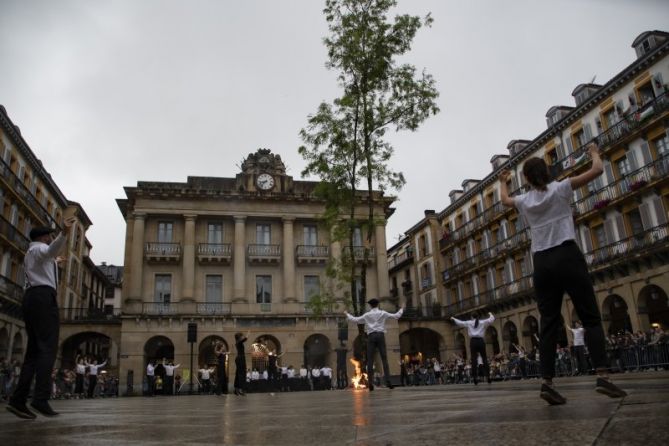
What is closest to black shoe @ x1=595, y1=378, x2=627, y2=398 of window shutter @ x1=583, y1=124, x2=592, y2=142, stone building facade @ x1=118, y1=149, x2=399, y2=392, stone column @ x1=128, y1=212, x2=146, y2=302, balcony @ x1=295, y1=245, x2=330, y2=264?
window shutter @ x1=583, y1=124, x2=592, y2=142

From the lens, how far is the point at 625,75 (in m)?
26.6

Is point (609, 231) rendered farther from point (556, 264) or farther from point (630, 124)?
point (556, 264)

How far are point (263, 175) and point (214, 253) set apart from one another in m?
6.77

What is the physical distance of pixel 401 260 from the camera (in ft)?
178

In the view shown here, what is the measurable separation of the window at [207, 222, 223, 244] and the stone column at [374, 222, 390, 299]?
11.3m

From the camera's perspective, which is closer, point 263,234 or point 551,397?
point 551,397

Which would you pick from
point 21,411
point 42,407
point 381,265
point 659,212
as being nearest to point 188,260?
point 381,265

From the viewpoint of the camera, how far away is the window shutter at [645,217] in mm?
25125

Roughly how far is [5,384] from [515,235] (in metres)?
29.4

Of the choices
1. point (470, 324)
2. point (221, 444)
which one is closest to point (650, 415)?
point (221, 444)

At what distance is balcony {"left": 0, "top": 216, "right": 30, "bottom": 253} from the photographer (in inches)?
1204

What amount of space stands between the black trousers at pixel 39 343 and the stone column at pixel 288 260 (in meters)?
31.8

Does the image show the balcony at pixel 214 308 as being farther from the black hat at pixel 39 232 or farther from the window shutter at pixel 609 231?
the black hat at pixel 39 232

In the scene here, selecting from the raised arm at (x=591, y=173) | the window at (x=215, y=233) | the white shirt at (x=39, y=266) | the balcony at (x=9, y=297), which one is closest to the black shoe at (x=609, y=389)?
the raised arm at (x=591, y=173)
